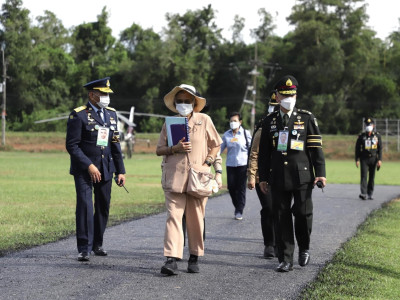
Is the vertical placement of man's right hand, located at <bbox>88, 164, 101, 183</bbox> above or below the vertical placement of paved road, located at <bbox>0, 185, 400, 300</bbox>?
above

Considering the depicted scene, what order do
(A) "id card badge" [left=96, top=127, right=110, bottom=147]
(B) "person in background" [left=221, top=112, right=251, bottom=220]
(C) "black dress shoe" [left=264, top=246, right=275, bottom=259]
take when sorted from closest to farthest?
(A) "id card badge" [left=96, top=127, right=110, bottom=147] → (C) "black dress shoe" [left=264, top=246, right=275, bottom=259] → (B) "person in background" [left=221, top=112, right=251, bottom=220]

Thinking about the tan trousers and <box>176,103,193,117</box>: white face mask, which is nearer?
the tan trousers

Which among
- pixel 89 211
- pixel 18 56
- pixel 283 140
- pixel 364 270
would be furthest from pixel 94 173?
→ pixel 18 56

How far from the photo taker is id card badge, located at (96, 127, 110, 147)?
9.05 m

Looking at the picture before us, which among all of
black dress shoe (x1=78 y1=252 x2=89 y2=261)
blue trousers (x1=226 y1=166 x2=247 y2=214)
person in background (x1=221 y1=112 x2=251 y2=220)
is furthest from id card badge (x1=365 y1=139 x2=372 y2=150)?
black dress shoe (x1=78 y1=252 x2=89 y2=261)

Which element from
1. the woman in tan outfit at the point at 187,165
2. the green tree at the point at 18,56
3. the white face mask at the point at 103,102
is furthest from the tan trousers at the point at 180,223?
the green tree at the point at 18,56

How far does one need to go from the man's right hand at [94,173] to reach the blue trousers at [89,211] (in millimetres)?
128

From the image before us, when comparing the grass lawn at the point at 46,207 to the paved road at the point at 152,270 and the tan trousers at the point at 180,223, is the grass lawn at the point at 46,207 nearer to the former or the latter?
the paved road at the point at 152,270

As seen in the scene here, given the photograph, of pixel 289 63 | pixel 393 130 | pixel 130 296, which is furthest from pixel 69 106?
pixel 130 296

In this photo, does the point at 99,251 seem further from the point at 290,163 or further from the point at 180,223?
the point at 290,163

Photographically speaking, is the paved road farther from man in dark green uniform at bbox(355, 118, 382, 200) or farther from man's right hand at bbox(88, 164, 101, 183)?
man in dark green uniform at bbox(355, 118, 382, 200)

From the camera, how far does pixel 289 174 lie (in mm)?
8406

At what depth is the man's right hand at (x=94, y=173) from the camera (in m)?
8.82

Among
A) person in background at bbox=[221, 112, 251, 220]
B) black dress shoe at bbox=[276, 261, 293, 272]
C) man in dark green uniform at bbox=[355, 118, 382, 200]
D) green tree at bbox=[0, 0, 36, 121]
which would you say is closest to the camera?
black dress shoe at bbox=[276, 261, 293, 272]
